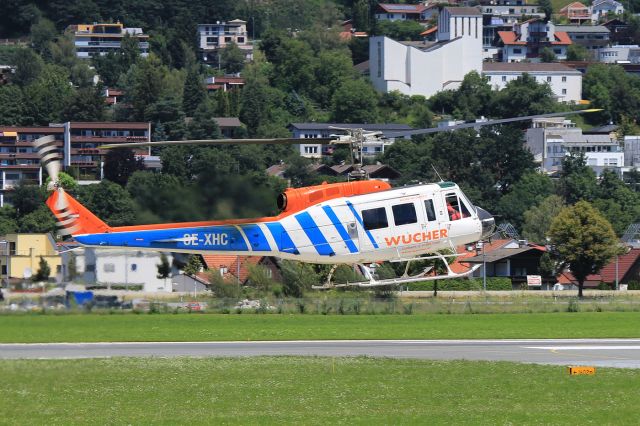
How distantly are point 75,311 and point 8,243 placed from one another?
9.95m

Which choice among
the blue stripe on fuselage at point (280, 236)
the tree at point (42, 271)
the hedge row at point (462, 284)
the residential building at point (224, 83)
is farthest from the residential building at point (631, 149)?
the tree at point (42, 271)

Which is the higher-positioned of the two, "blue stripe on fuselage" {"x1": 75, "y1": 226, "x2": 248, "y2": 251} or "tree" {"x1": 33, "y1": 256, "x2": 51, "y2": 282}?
"blue stripe on fuselage" {"x1": 75, "y1": 226, "x2": 248, "y2": 251}

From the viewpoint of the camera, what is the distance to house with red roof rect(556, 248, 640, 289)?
92.0 m

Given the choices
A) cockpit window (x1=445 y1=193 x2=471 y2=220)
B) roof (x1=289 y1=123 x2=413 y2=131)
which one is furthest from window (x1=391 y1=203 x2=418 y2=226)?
roof (x1=289 y1=123 x2=413 y2=131)

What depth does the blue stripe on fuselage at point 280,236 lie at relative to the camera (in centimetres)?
3839

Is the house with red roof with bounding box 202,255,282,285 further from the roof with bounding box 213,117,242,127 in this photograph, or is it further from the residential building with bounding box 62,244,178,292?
the roof with bounding box 213,117,242,127

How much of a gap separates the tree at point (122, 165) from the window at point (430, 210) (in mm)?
97146

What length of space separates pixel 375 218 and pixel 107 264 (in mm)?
6266

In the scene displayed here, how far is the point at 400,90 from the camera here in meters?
192

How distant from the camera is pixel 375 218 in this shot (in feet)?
127

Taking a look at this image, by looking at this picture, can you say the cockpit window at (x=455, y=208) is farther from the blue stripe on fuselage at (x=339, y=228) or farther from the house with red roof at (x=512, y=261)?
the house with red roof at (x=512, y=261)

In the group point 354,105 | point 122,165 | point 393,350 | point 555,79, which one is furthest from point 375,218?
point 555,79

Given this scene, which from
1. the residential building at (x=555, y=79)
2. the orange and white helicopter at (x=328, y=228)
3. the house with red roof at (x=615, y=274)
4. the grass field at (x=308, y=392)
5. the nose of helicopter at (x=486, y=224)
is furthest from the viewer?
the residential building at (x=555, y=79)

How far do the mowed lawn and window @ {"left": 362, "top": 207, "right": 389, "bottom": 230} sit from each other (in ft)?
11.2
